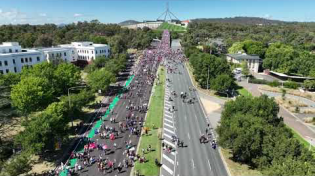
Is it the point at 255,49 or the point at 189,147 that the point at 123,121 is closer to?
the point at 189,147

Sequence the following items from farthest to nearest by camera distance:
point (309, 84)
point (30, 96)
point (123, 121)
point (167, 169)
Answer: point (309, 84)
point (123, 121)
point (30, 96)
point (167, 169)

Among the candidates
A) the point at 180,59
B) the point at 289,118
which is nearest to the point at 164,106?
the point at 289,118

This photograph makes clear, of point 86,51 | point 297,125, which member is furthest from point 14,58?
point 297,125

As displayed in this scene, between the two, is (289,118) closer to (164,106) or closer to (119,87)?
(164,106)

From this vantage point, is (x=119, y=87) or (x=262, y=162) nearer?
(x=262, y=162)

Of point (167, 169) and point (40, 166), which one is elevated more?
point (40, 166)

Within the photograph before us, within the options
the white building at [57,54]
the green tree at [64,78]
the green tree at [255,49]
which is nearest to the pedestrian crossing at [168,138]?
the green tree at [64,78]
